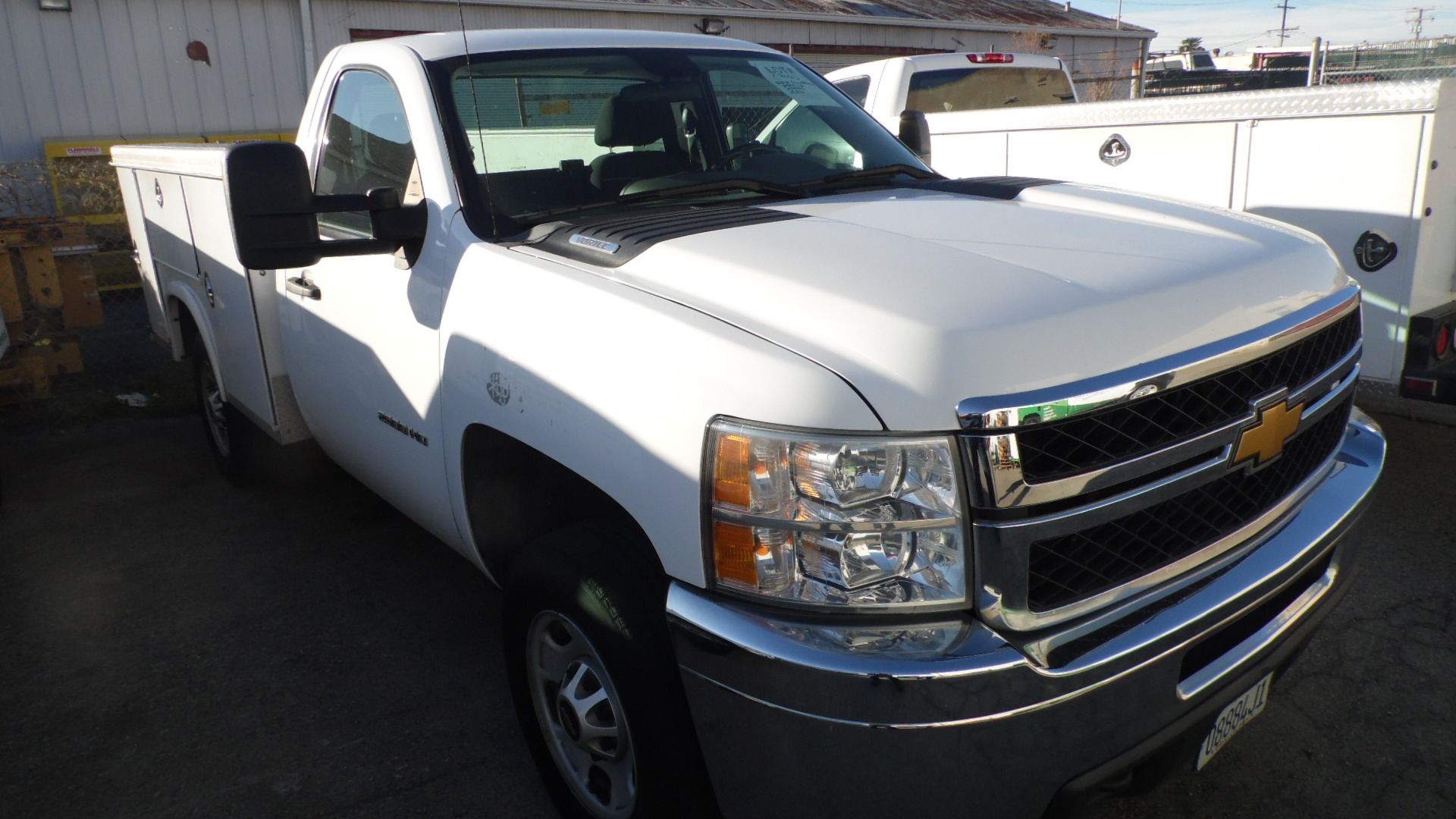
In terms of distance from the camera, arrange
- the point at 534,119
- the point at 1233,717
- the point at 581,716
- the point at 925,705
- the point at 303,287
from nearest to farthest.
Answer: the point at 925,705 < the point at 1233,717 < the point at 581,716 < the point at 534,119 < the point at 303,287

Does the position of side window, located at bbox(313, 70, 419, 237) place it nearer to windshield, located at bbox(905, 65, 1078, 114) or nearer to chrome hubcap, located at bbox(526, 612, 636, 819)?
chrome hubcap, located at bbox(526, 612, 636, 819)

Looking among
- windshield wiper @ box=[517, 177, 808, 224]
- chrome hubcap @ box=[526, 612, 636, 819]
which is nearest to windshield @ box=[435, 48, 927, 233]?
windshield wiper @ box=[517, 177, 808, 224]

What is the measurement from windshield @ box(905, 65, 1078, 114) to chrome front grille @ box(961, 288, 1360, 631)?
592cm

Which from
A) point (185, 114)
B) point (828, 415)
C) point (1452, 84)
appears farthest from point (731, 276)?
point (185, 114)

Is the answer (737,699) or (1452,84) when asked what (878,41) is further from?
(737,699)

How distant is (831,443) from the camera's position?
1797 mm

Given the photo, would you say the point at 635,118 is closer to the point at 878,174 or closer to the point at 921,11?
the point at 878,174

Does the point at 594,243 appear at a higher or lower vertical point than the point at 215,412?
higher

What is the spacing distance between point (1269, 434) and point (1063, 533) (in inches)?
25.3

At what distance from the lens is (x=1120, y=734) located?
1910 millimetres

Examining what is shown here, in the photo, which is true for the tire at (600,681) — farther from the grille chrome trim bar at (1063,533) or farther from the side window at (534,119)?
the side window at (534,119)

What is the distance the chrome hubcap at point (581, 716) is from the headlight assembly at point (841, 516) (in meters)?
0.58

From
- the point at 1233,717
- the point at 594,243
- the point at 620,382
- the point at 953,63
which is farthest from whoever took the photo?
the point at 953,63

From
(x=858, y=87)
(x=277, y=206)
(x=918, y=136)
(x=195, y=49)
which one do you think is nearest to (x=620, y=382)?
(x=277, y=206)
